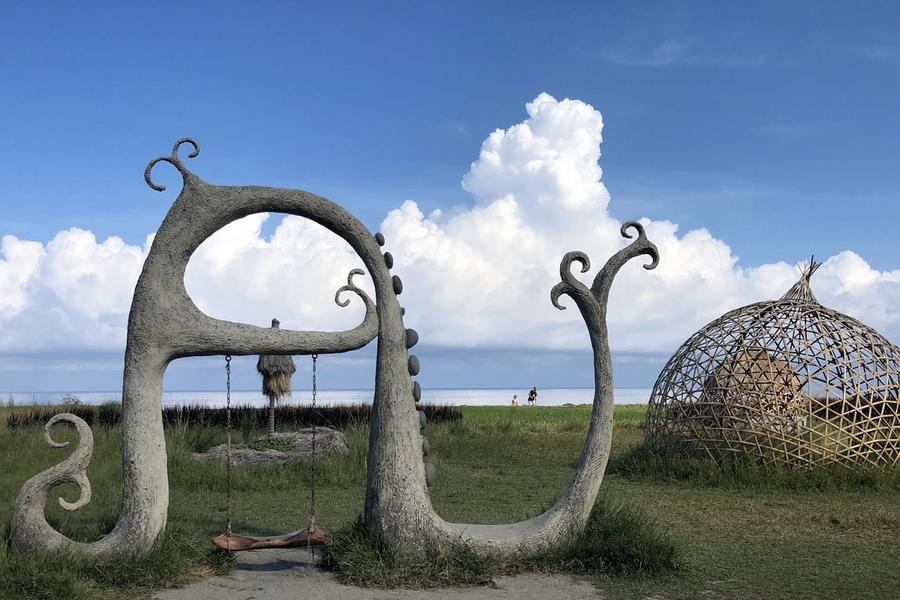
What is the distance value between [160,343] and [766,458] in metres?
7.22

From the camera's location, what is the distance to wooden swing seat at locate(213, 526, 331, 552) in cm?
568

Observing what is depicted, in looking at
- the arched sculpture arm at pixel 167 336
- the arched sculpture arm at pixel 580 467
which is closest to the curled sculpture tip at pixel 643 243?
the arched sculpture arm at pixel 580 467

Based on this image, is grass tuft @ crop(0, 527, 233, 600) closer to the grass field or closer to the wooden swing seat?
the grass field

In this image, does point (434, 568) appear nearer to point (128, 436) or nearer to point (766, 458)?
point (128, 436)

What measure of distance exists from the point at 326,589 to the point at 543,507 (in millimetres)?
2390

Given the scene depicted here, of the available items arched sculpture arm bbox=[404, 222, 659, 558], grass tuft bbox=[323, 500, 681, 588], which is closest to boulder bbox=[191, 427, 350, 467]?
grass tuft bbox=[323, 500, 681, 588]

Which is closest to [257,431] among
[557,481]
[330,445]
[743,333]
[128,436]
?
[330,445]

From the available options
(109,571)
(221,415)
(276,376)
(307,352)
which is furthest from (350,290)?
(221,415)

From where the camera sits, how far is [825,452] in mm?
9891

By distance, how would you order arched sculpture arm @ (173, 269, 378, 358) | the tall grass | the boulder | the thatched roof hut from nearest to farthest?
1. arched sculpture arm @ (173, 269, 378, 358)
2. the boulder
3. the thatched roof hut
4. the tall grass

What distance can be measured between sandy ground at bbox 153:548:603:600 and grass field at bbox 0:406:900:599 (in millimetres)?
191

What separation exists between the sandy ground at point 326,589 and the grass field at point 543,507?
0.63 ft

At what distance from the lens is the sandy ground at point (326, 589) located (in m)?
5.35

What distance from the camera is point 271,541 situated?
18.7ft
